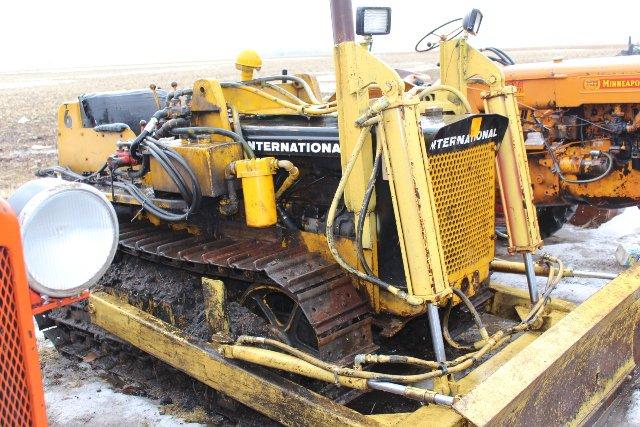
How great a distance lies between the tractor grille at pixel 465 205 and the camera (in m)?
3.63

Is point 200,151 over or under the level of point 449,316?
over

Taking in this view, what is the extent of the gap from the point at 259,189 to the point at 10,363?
7.07 ft

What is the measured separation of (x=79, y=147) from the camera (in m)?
5.88

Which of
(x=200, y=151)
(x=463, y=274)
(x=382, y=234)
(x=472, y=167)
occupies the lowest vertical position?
(x=463, y=274)

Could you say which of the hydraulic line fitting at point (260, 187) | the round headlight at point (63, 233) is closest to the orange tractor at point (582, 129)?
the hydraulic line fitting at point (260, 187)

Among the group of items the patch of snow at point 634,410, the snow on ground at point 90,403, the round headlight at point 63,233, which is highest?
the round headlight at point 63,233

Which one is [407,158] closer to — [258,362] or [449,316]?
[258,362]

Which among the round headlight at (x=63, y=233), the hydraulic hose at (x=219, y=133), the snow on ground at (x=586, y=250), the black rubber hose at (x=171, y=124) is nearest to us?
the round headlight at (x=63, y=233)

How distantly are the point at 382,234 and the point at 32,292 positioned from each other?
2.10 metres

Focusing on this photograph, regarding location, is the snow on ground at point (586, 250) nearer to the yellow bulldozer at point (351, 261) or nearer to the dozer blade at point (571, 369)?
the yellow bulldozer at point (351, 261)

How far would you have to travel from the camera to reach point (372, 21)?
3842 millimetres

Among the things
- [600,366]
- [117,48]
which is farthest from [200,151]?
[117,48]

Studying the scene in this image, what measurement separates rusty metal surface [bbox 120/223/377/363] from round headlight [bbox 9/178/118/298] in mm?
1424

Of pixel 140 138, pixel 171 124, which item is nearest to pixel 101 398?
pixel 140 138
